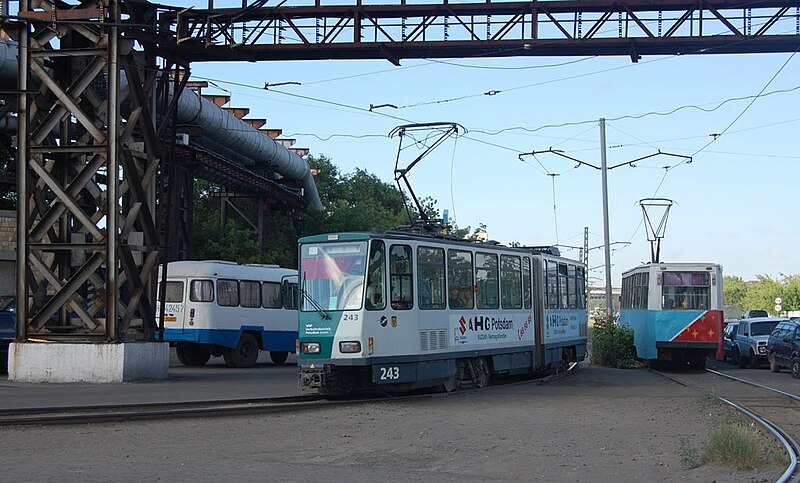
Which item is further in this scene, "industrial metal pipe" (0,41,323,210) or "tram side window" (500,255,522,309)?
"industrial metal pipe" (0,41,323,210)

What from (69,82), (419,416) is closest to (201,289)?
(69,82)

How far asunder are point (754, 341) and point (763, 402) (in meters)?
13.4

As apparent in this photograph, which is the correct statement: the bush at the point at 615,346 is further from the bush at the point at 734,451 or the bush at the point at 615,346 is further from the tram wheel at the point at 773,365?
the bush at the point at 734,451

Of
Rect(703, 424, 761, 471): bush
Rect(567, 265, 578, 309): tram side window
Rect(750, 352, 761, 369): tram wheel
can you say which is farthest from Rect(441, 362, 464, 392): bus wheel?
Rect(750, 352, 761, 369): tram wheel

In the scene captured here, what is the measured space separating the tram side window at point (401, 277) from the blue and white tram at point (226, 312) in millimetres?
8509

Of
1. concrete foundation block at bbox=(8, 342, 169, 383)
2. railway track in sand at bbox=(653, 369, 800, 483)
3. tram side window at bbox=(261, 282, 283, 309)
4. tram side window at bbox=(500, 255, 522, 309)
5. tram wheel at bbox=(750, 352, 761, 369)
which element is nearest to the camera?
railway track in sand at bbox=(653, 369, 800, 483)

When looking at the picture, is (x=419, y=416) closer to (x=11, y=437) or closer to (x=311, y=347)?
(x=311, y=347)

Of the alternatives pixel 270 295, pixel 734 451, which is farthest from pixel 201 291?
pixel 734 451

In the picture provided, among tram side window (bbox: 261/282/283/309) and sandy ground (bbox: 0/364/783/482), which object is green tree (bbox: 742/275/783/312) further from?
sandy ground (bbox: 0/364/783/482)

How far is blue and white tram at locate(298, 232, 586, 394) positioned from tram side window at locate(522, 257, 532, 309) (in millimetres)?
862

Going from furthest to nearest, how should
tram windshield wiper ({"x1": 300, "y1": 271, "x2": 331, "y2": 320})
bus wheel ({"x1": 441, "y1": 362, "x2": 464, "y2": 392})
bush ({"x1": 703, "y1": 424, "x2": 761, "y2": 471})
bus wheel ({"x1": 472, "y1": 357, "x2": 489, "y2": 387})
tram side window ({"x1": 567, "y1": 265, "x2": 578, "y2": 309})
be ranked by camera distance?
tram side window ({"x1": 567, "y1": 265, "x2": 578, "y2": 309}), bus wheel ({"x1": 472, "y1": 357, "x2": 489, "y2": 387}), bus wheel ({"x1": 441, "y1": 362, "x2": 464, "y2": 392}), tram windshield wiper ({"x1": 300, "y1": 271, "x2": 331, "y2": 320}), bush ({"x1": 703, "y1": 424, "x2": 761, "y2": 471})

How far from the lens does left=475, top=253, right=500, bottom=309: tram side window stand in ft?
69.4

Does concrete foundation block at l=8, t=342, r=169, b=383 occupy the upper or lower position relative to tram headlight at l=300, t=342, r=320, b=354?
lower

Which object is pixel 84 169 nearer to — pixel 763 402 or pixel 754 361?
pixel 763 402
